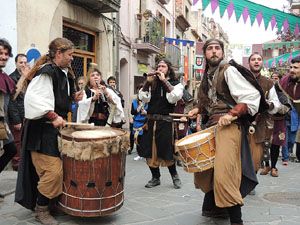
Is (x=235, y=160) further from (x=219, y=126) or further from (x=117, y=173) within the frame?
(x=117, y=173)

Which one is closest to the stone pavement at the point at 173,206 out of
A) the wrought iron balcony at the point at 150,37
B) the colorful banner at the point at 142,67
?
the wrought iron balcony at the point at 150,37

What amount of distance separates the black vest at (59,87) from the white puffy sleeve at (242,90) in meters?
1.73

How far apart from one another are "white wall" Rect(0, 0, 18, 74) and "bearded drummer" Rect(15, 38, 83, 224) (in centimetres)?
335

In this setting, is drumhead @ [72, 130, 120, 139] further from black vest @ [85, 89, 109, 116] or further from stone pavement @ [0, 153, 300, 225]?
black vest @ [85, 89, 109, 116]

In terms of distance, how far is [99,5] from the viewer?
10180mm

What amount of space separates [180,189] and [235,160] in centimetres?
213

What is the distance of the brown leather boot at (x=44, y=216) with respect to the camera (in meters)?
3.72

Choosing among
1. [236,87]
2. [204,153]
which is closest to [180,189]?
[204,153]

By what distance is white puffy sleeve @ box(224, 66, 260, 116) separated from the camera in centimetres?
331

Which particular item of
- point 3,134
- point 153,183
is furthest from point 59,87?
point 153,183

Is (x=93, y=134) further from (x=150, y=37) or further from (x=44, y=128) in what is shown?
(x=150, y=37)

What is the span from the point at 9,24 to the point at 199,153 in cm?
519

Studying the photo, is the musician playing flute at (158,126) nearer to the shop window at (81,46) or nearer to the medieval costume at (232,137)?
the medieval costume at (232,137)

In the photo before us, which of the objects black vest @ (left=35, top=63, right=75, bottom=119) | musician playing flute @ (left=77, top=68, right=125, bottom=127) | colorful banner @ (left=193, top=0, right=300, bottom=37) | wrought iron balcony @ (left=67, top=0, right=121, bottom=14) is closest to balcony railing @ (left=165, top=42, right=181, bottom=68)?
wrought iron balcony @ (left=67, top=0, right=121, bottom=14)
